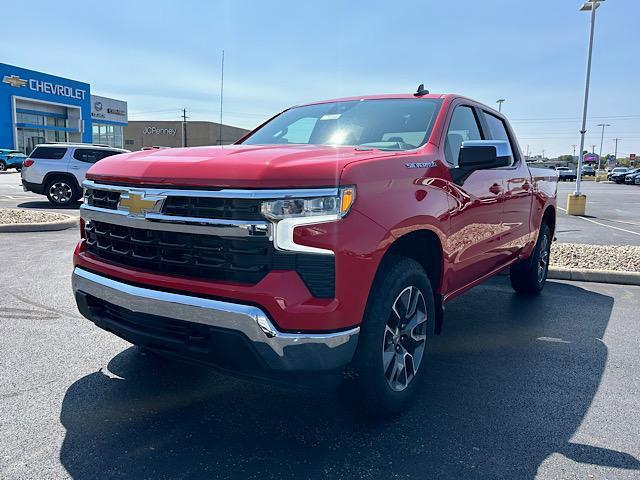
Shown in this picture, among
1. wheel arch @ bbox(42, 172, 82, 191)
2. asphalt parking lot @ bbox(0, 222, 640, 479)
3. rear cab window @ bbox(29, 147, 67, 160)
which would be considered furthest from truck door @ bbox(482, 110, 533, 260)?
rear cab window @ bbox(29, 147, 67, 160)

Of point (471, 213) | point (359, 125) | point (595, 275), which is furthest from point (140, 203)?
point (595, 275)

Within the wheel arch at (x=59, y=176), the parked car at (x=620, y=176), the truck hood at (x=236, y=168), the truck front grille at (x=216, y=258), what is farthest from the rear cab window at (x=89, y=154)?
the parked car at (x=620, y=176)

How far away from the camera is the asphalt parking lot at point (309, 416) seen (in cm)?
246

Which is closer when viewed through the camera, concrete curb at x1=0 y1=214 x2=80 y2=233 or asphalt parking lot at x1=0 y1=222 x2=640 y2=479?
asphalt parking lot at x1=0 y1=222 x2=640 y2=479

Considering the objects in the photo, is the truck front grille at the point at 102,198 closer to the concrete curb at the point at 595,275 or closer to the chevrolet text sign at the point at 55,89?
the concrete curb at the point at 595,275

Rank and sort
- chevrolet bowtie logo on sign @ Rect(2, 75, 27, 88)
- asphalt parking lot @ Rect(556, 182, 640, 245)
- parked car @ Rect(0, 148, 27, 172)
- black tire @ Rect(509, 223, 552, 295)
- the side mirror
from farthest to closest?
chevrolet bowtie logo on sign @ Rect(2, 75, 27, 88) → parked car @ Rect(0, 148, 27, 172) → asphalt parking lot @ Rect(556, 182, 640, 245) → black tire @ Rect(509, 223, 552, 295) → the side mirror

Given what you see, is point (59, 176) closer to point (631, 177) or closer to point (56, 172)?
point (56, 172)

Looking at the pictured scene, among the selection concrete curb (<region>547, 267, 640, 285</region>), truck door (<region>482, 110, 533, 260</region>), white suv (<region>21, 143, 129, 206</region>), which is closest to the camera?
truck door (<region>482, 110, 533, 260</region>)

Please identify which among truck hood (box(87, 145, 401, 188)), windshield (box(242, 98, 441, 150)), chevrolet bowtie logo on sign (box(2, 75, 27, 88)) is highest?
chevrolet bowtie logo on sign (box(2, 75, 27, 88))

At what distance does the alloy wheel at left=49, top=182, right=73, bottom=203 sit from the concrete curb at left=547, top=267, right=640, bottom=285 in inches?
496

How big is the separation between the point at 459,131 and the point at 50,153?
44.6 ft

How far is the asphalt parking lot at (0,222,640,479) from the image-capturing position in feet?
8.06

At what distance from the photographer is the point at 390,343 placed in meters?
2.88

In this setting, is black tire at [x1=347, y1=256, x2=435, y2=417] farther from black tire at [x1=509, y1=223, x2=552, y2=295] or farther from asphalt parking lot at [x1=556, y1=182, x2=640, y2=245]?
asphalt parking lot at [x1=556, y1=182, x2=640, y2=245]
